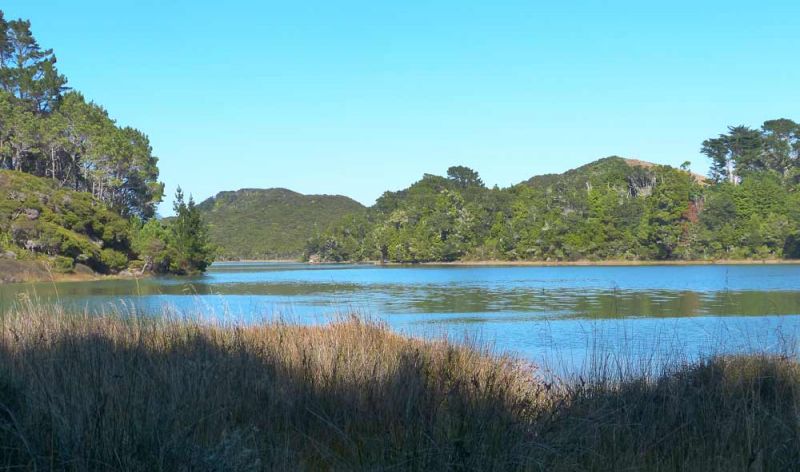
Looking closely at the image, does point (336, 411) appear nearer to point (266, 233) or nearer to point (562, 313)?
point (562, 313)

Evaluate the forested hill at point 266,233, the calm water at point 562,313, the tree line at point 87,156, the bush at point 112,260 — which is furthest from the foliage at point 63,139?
the forested hill at point 266,233

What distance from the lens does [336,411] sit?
20.0 feet

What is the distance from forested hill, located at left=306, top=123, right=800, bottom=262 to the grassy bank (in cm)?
8385

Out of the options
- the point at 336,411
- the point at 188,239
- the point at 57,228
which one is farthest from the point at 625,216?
the point at 336,411

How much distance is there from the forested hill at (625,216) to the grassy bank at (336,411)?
83.9 metres

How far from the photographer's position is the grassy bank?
4.39m

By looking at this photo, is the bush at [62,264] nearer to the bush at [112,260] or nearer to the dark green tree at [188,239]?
the bush at [112,260]

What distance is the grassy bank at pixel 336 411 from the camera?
4391 millimetres

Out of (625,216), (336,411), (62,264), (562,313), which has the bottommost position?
(562,313)

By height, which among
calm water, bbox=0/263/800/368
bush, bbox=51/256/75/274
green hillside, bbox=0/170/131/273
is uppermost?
green hillside, bbox=0/170/131/273

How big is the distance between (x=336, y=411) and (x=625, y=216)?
296ft

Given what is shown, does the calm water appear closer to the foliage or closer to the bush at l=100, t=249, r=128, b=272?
the bush at l=100, t=249, r=128, b=272

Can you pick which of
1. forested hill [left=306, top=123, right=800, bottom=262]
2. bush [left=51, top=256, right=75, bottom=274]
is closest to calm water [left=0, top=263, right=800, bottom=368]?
bush [left=51, top=256, right=75, bottom=274]

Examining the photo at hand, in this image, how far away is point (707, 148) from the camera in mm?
117500
